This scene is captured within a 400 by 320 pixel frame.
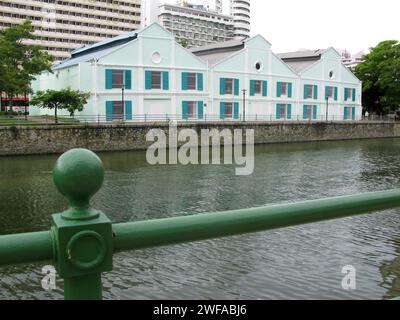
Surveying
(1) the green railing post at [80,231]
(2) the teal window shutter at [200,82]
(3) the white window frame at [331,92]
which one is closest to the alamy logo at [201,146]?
(2) the teal window shutter at [200,82]

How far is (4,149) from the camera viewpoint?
26109mm

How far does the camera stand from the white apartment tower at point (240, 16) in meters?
126

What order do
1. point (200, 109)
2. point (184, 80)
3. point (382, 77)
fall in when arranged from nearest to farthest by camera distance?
point (184, 80) < point (200, 109) < point (382, 77)

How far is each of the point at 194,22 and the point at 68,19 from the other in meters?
41.8

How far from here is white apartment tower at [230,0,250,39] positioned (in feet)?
415

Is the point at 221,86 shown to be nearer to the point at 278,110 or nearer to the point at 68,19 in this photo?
the point at 278,110

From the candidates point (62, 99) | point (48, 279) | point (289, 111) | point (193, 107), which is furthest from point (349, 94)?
point (48, 279)

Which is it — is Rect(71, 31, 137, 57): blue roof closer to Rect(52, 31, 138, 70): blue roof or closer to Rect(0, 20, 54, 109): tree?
Rect(52, 31, 138, 70): blue roof

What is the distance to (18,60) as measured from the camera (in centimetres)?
3556

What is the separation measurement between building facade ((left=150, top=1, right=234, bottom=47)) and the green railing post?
114m

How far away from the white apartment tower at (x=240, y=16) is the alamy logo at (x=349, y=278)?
405ft

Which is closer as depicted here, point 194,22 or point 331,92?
point 331,92
